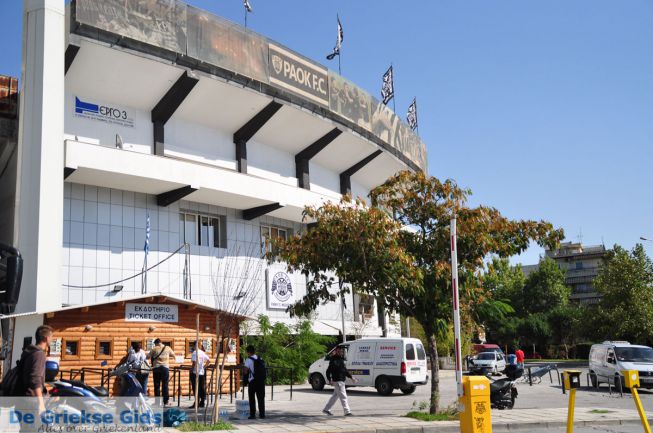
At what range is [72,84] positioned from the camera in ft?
88.0

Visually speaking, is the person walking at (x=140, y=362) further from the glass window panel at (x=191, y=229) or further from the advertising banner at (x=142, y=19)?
the glass window panel at (x=191, y=229)

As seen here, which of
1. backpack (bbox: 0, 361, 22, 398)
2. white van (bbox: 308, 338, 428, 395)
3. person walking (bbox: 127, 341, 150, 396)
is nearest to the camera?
backpack (bbox: 0, 361, 22, 398)

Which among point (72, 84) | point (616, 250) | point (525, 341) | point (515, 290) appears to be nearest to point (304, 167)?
point (72, 84)

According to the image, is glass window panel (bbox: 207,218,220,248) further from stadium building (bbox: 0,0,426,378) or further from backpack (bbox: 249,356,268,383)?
backpack (bbox: 249,356,268,383)

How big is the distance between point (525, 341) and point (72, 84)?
60.5 meters

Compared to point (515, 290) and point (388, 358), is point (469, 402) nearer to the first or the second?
point (388, 358)

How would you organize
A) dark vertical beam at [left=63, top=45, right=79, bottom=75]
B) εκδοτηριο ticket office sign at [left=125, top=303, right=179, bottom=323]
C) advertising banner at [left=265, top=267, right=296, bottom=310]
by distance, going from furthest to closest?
advertising banner at [left=265, top=267, right=296, bottom=310] < dark vertical beam at [left=63, top=45, right=79, bottom=75] < εκδοτηριο ticket office sign at [left=125, top=303, right=179, bottom=323]

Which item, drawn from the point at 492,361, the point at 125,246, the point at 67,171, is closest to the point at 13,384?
the point at 67,171

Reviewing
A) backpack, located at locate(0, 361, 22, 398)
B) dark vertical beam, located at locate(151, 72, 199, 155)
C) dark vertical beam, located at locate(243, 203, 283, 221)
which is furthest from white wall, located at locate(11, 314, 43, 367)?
dark vertical beam, located at locate(243, 203, 283, 221)

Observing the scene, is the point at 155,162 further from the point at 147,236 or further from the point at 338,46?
the point at 338,46

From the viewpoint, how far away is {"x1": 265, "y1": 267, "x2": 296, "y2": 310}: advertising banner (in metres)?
33.6

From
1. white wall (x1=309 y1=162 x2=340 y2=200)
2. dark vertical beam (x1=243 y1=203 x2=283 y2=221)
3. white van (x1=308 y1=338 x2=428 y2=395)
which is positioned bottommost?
white van (x1=308 y1=338 x2=428 y2=395)

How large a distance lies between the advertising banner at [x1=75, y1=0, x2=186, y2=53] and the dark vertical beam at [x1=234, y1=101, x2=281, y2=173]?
568cm

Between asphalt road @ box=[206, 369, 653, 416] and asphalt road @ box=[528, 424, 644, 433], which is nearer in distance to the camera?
asphalt road @ box=[528, 424, 644, 433]
